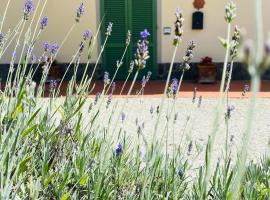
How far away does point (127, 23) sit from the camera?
10.8 meters

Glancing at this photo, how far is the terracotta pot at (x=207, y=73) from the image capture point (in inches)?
411

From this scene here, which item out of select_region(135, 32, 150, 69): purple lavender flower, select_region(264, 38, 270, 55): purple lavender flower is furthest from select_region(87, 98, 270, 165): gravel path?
select_region(264, 38, 270, 55): purple lavender flower

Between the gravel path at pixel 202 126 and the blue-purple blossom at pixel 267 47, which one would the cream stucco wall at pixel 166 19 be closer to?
the gravel path at pixel 202 126

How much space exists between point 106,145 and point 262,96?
659 cm

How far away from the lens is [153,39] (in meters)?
10.8

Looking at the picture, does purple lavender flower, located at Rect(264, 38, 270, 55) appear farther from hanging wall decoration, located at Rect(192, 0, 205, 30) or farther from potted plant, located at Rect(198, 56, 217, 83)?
hanging wall decoration, located at Rect(192, 0, 205, 30)

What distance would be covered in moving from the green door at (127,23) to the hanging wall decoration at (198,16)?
85 cm

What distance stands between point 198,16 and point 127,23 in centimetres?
154

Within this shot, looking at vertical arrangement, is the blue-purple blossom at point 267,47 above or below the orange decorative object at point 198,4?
below

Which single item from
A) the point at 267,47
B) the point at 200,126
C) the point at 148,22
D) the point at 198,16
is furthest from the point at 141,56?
the point at 148,22

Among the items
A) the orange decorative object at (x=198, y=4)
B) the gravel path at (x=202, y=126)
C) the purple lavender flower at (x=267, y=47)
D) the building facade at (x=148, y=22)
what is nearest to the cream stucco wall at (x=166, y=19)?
the building facade at (x=148, y=22)

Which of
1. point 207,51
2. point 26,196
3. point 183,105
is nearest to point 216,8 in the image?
point 207,51

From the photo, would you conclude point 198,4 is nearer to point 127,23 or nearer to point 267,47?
point 127,23

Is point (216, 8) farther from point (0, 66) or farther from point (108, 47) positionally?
point (0, 66)
